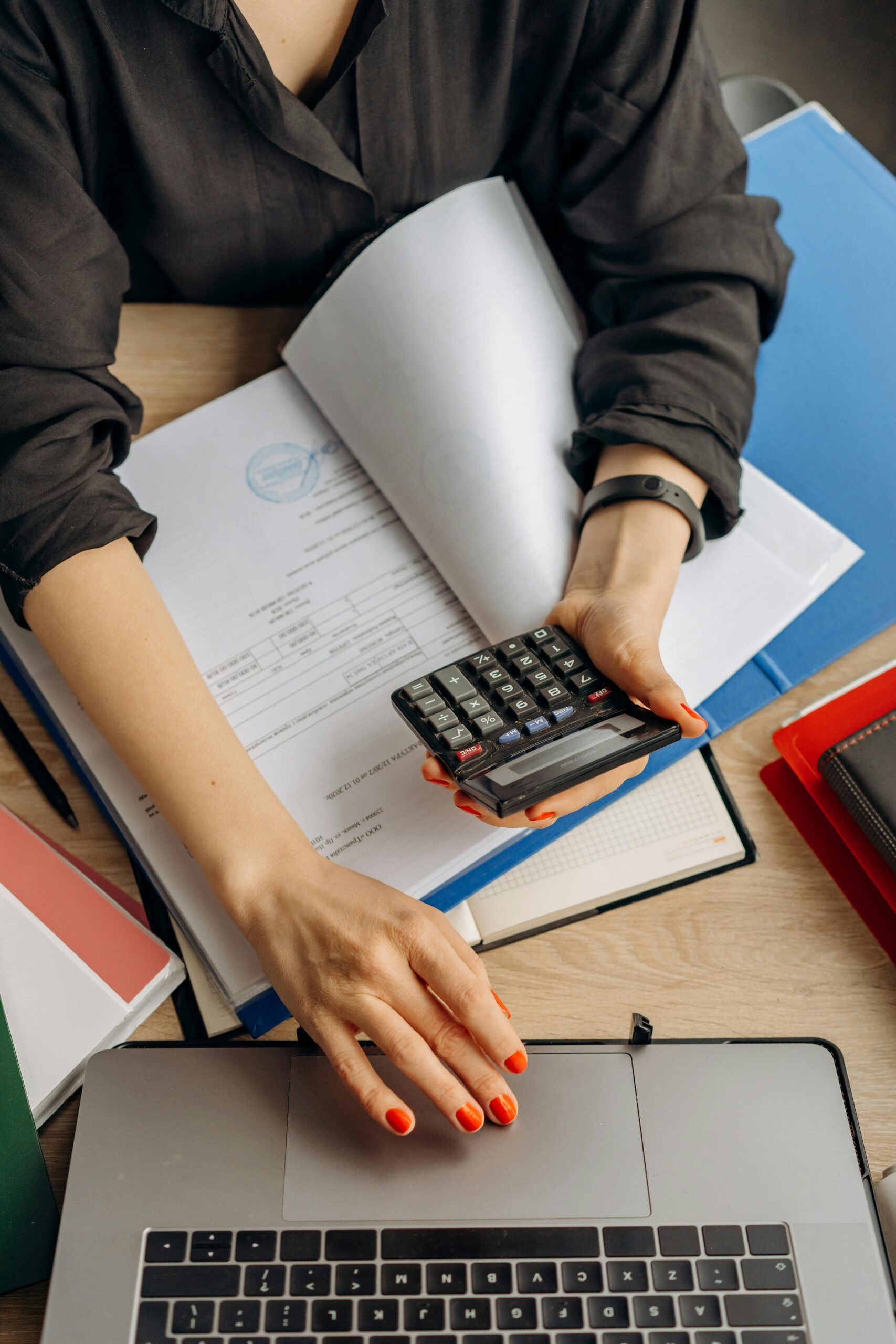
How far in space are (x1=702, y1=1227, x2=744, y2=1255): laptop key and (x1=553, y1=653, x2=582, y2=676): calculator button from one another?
263 mm

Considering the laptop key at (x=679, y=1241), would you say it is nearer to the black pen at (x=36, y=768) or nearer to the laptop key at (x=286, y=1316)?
→ the laptop key at (x=286, y=1316)

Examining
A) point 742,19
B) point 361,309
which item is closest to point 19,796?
point 361,309

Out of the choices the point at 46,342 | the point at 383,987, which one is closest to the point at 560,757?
the point at 383,987

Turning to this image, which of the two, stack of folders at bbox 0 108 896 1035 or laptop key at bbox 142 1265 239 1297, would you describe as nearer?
laptop key at bbox 142 1265 239 1297

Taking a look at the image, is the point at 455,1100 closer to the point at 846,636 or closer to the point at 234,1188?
the point at 234,1188

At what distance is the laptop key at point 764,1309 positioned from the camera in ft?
1.22

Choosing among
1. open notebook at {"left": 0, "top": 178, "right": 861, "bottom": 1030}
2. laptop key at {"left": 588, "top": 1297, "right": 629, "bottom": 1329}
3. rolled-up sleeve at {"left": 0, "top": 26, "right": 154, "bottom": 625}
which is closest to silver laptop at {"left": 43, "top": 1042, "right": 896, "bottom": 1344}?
laptop key at {"left": 588, "top": 1297, "right": 629, "bottom": 1329}

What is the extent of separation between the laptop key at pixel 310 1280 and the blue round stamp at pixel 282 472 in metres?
0.41

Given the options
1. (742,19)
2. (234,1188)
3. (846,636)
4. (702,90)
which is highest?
(702,90)

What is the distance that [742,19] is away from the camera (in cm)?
162

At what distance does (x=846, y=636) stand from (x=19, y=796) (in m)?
0.49

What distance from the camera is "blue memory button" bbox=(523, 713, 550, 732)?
457 mm

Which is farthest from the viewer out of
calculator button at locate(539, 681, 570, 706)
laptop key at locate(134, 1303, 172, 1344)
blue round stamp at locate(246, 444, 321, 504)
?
blue round stamp at locate(246, 444, 321, 504)

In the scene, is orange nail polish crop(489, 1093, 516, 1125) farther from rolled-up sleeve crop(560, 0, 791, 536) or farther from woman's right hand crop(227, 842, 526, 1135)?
rolled-up sleeve crop(560, 0, 791, 536)
